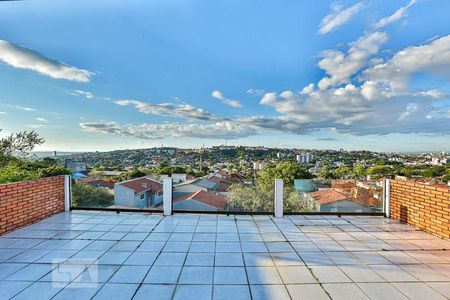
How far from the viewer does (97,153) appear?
9.02 m

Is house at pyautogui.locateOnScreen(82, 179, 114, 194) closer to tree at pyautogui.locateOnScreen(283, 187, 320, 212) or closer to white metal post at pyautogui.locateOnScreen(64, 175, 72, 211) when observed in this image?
white metal post at pyautogui.locateOnScreen(64, 175, 72, 211)

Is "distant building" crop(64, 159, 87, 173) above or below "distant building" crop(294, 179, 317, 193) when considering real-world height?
above

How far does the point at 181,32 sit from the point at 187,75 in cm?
196

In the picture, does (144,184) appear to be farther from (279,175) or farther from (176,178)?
(279,175)

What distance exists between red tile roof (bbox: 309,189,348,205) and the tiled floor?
1.97ft

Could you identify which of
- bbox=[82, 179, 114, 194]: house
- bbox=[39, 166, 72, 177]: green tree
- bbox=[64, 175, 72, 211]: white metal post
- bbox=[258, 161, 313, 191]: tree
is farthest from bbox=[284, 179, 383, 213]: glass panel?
bbox=[39, 166, 72, 177]: green tree

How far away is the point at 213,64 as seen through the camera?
8.74 meters

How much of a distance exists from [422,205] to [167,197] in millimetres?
4910

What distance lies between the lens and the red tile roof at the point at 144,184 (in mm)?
5160

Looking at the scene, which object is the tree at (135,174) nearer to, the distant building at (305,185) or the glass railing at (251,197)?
the glass railing at (251,197)

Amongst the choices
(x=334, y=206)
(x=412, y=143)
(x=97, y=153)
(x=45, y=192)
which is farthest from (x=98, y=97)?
(x=412, y=143)

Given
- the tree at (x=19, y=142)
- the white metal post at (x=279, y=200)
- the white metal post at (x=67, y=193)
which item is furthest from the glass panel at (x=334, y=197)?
the tree at (x=19, y=142)

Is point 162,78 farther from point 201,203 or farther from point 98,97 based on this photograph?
point 201,203

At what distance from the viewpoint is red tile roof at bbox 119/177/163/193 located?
5.16 meters
